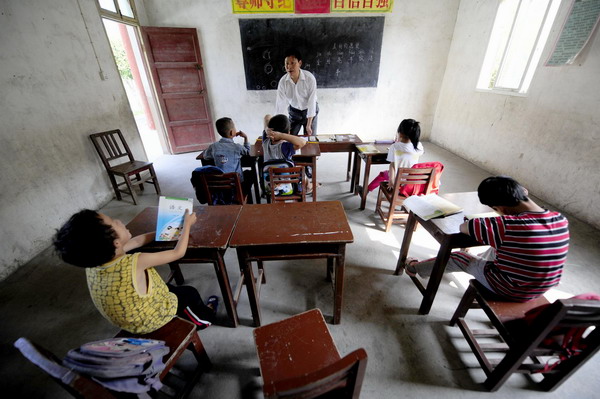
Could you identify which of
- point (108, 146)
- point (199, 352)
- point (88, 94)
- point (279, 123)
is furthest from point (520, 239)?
point (88, 94)

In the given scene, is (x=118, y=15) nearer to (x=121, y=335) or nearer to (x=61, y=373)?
(x=121, y=335)

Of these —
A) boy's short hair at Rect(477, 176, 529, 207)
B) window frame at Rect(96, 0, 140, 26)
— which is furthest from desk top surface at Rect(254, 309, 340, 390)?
window frame at Rect(96, 0, 140, 26)

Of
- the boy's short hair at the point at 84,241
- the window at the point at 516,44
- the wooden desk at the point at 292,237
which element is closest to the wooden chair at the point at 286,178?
the wooden desk at the point at 292,237

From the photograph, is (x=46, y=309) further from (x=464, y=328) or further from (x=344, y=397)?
(x=464, y=328)

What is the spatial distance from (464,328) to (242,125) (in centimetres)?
529

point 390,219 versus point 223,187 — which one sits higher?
point 223,187

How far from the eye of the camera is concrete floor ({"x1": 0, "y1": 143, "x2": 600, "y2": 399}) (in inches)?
55.2

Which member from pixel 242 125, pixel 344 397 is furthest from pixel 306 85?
pixel 344 397

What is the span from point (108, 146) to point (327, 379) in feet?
13.7

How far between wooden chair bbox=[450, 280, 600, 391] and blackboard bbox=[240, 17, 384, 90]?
4876mm

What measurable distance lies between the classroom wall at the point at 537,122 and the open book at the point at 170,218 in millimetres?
4144

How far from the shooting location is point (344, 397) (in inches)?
35.2

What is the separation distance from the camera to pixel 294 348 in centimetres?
111

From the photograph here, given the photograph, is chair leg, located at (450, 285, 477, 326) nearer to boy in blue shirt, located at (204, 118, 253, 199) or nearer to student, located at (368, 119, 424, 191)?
student, located at (368, 119, 424, 191)
